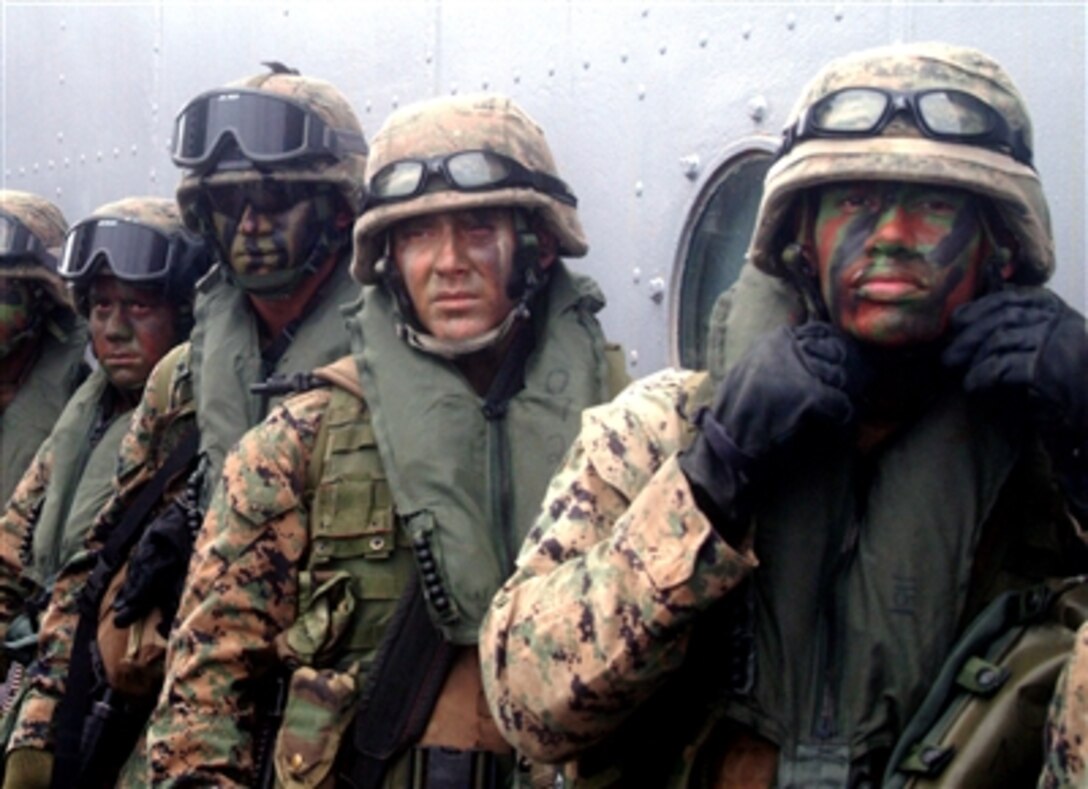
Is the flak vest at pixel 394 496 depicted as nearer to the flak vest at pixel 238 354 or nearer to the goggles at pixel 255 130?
the flak vest at pixel 238 354

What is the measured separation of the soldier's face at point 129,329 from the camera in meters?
5.43

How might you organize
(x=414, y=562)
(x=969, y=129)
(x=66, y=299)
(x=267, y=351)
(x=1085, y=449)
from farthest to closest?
1. (x=66, y=299)
2. (x=267, y=351)
3. (x=414, y=562)
4. (x=969, y=129)
5. (x=1085, y=449)

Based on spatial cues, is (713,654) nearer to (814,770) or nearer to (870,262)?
(814,770)

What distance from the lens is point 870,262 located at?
8.63 ft

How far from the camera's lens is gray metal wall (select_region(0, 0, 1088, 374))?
310cm

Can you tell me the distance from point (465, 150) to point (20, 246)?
305 centimetres

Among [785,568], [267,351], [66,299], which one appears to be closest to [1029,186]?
[785,568]

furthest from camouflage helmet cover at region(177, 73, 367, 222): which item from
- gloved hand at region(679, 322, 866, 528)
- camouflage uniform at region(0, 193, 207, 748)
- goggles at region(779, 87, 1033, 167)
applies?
gloved hand at region(679, 322, 866, 528)

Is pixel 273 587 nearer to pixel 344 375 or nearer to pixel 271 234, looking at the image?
pixel 344 375

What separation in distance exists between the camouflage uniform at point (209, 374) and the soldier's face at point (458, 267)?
2.41 ft

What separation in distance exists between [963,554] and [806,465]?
248mm

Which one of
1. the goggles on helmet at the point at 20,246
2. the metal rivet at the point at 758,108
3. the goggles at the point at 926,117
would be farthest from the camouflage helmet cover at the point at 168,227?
the goggles at the point at 926,117

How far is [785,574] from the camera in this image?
2568 mm

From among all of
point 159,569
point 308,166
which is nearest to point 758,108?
point 308,166
